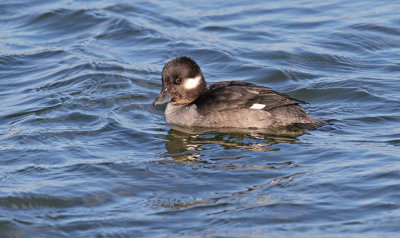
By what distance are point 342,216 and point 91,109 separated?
5064mm

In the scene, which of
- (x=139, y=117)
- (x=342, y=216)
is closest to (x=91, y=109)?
(x=139, y=117)

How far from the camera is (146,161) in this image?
866 centimetres

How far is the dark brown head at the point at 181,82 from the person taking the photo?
10188 mm

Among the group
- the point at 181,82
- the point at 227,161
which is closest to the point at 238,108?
the point at 181,82

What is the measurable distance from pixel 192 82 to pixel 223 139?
123 cm

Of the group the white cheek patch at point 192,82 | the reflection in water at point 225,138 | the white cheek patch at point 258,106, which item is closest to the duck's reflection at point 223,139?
the reflection in water at point 225,138

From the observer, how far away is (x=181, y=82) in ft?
33.9

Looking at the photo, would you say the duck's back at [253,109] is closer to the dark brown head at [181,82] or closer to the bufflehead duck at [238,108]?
the bufflehead duck at [238,108]

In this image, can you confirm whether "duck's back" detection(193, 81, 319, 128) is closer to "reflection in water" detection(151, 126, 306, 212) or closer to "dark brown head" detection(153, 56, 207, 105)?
"reflection in water" detection(151, 126, 306, 212)

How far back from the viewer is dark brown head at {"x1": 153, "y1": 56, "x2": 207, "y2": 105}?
10188 mm

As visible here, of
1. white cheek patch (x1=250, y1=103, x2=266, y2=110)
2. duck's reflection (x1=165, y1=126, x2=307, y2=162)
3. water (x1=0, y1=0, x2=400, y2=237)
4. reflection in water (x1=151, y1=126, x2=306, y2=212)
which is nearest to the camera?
water (x1=0, y1=0, x2=400, y2=237)

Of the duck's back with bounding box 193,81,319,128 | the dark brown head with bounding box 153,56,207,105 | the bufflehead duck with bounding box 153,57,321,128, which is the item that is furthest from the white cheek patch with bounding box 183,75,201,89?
→ the duck's back with bounding box 193,81,319,128

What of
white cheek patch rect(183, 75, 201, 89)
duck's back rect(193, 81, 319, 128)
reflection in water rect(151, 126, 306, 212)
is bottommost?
reflection in water rect(151, 126, 306, 212)

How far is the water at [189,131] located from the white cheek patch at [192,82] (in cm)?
71
